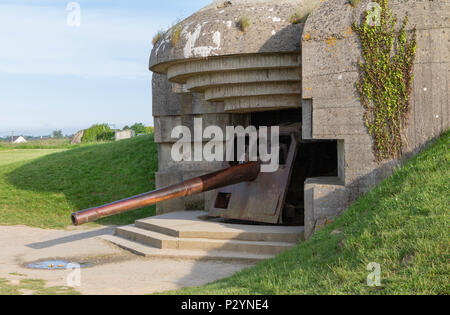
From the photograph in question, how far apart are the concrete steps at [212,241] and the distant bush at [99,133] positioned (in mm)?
24211

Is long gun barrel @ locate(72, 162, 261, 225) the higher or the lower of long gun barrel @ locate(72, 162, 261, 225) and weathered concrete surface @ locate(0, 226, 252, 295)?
the higher

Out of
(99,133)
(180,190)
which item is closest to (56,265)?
(180,190)

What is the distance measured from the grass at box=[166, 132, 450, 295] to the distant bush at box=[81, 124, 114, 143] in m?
26.7

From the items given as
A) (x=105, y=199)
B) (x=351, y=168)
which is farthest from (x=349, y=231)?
(x=105, y=199)

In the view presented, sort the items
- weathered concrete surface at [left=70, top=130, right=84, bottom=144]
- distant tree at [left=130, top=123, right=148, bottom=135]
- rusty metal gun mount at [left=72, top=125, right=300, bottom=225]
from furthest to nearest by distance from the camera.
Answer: distant tree at [left=130, top=123, right=148, bottom=135]
weathered concrete surface at [left=70, top=130, right=84, bottom=144]
rusty metal gun mount at [left=72, top=125, right=300, bottom=225]

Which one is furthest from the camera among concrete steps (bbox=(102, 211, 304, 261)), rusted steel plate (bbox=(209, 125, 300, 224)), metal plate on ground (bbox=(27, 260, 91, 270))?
rusted steel plate (bbox=(209, 125, 300, 224))

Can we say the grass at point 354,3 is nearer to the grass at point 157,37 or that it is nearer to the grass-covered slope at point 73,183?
the grass at point 157,37

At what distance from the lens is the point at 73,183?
12586 mm

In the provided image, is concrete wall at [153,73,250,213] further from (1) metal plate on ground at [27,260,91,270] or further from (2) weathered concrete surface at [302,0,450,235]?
(1) metal plate on ground at [27,260,91,270]

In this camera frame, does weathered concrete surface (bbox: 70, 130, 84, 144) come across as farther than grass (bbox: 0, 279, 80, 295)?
Yes

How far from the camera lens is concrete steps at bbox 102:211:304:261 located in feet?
22.0

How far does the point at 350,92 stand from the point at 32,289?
13.2 ft

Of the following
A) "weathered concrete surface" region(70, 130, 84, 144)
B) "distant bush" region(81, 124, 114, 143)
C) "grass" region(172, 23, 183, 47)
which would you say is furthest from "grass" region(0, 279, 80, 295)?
"weathered concrete surface" region(70, 130, 84, 144)

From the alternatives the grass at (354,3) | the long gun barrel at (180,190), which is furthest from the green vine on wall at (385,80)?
the long gun barrel at (180,190)
